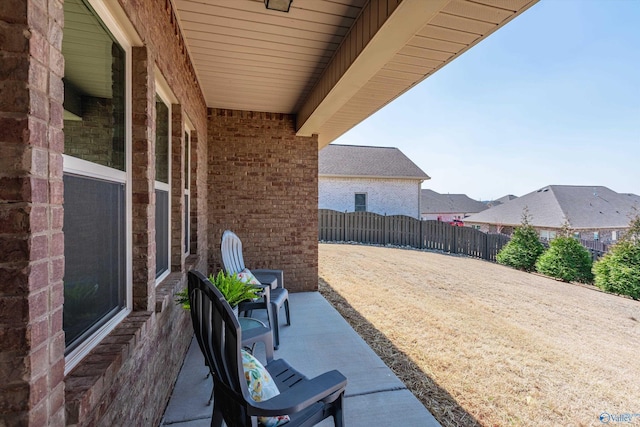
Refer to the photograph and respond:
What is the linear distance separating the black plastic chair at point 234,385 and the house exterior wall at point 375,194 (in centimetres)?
1691

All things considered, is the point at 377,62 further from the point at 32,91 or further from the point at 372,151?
the point at 372,151

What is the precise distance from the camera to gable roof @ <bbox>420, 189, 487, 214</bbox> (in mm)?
30734

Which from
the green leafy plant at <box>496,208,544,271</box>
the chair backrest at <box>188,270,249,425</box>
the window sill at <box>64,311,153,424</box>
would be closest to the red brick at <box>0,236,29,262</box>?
the window sill at <box>64,311,153,424</box>

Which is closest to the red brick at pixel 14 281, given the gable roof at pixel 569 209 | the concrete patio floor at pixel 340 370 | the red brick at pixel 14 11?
the red brick at pixel 14 11

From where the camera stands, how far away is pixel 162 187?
2586 millimetres

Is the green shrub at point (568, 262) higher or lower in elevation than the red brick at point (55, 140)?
lower

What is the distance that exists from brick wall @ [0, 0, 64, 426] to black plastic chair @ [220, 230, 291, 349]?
259 cm

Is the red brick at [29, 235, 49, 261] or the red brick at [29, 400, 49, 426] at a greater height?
the red brick at [29, 235, 49, 261]

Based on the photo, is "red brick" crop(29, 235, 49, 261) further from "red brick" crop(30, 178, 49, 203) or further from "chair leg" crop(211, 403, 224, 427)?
"chair leg" crop(211, 403, 224, 427)

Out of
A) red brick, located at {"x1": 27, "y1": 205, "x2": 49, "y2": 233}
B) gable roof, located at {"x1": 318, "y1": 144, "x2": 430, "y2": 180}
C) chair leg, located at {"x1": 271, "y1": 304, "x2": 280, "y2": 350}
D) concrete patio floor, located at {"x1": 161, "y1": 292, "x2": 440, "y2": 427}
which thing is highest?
gable roof, located at {"x1": 318, "y1": 144, "x2": 430, "y2": 180}

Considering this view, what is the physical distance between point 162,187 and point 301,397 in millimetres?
2034

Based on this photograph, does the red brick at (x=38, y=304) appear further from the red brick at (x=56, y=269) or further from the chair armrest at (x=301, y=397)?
the chair armrest at (x=301, y=397)

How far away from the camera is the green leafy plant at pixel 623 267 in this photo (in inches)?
306

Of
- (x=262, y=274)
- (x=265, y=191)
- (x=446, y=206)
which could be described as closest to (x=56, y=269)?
(x=262, y=274)
